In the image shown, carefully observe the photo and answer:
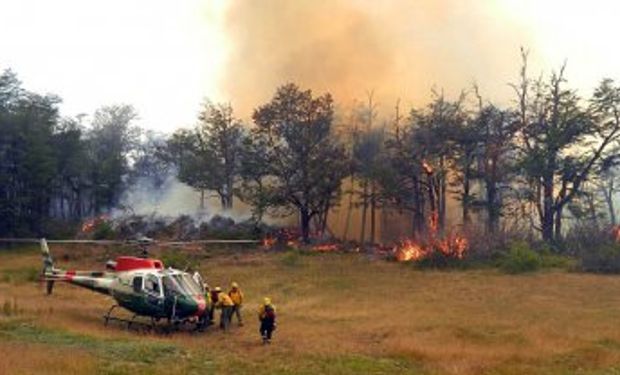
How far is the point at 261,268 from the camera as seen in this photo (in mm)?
40812

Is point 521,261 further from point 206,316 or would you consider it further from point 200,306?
point 200,306

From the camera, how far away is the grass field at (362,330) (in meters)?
16.5

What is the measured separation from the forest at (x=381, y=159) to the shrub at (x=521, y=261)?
4.33 m

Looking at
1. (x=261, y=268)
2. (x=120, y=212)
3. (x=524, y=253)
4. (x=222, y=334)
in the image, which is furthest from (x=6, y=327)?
(x=120, y=212)

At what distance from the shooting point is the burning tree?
48625 mm

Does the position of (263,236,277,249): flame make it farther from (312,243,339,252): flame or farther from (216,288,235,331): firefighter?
(216,288,235,331): firefighter

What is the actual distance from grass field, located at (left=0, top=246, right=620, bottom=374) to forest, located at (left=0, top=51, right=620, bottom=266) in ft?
36.7

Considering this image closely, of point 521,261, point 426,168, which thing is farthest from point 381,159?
point 521,261

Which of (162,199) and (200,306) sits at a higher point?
(162,199)

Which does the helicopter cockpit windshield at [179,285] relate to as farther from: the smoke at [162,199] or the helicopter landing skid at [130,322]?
the smoke at [162,199]

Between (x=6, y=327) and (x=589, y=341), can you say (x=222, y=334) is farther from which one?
(x=589, y=341)

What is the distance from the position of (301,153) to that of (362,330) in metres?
28.8

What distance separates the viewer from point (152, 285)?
22844 mm

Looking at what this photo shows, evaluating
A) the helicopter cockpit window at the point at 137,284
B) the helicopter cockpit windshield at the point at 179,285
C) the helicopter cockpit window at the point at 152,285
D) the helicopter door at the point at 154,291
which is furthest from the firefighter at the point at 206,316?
the helicopter cockpit window at the point at 137,284
